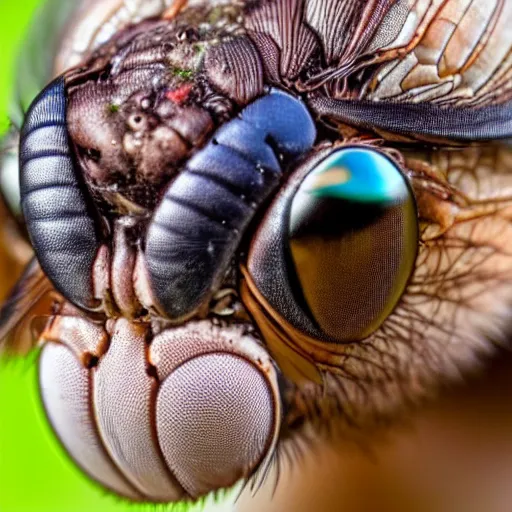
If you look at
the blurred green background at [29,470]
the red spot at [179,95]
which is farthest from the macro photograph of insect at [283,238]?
the blurred green background at [29,470]

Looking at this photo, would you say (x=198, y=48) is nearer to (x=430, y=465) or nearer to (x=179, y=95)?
(x=179, y=95)

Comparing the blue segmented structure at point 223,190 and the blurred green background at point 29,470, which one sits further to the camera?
the blurred green background at point 29,470

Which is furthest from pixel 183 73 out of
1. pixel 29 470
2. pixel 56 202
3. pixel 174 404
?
pixel 29 470

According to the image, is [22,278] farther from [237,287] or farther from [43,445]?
[43,445]

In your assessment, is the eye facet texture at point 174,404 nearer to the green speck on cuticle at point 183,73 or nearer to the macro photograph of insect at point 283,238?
the macro photograph of insect at point 283,238

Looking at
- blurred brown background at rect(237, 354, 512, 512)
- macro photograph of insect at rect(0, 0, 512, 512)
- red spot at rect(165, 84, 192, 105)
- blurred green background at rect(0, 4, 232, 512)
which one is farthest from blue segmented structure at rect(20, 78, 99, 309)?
blurred green background at rect(0, 4, 232, 512)

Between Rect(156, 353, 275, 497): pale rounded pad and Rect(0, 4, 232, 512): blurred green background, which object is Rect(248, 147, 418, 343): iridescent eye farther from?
Rect(0, 4, 232, 512): blurred green background
